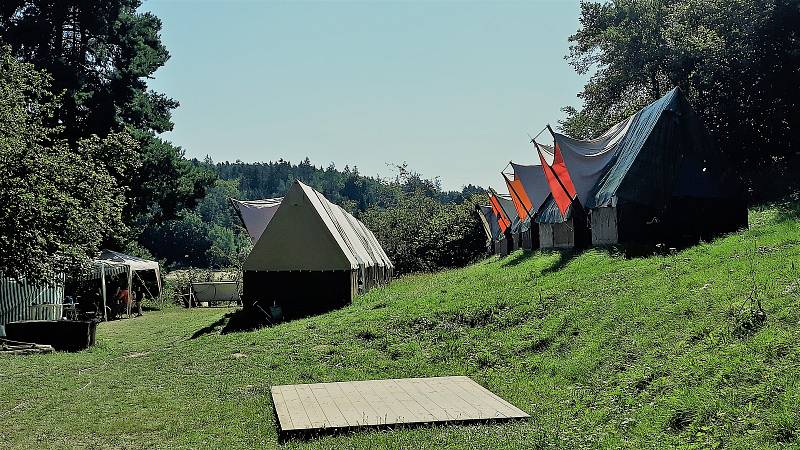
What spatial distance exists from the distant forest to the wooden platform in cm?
1458

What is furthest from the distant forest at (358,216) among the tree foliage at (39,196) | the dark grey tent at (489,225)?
the tree foliage at (39,196)

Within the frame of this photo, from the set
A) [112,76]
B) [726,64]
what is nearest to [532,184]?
[726,64]

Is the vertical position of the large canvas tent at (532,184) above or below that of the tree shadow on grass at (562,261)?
above

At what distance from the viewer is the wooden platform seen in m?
8.21

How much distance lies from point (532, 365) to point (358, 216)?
55.1 m

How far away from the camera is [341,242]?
22703 millimetres

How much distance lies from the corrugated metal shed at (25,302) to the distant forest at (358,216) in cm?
831

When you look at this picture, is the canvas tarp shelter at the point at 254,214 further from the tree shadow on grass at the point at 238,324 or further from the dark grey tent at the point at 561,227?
the dark grey tent at the point at 561,227

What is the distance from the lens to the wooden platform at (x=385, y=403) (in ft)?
26.9

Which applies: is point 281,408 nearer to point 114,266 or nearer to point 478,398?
point 478,398

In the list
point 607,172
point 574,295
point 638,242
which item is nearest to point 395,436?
point 574,295

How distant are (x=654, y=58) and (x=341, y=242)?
20391 mm

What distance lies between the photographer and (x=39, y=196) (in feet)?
51.2

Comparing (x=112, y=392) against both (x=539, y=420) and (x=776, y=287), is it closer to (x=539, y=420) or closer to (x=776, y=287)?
(x=539, y=420)
